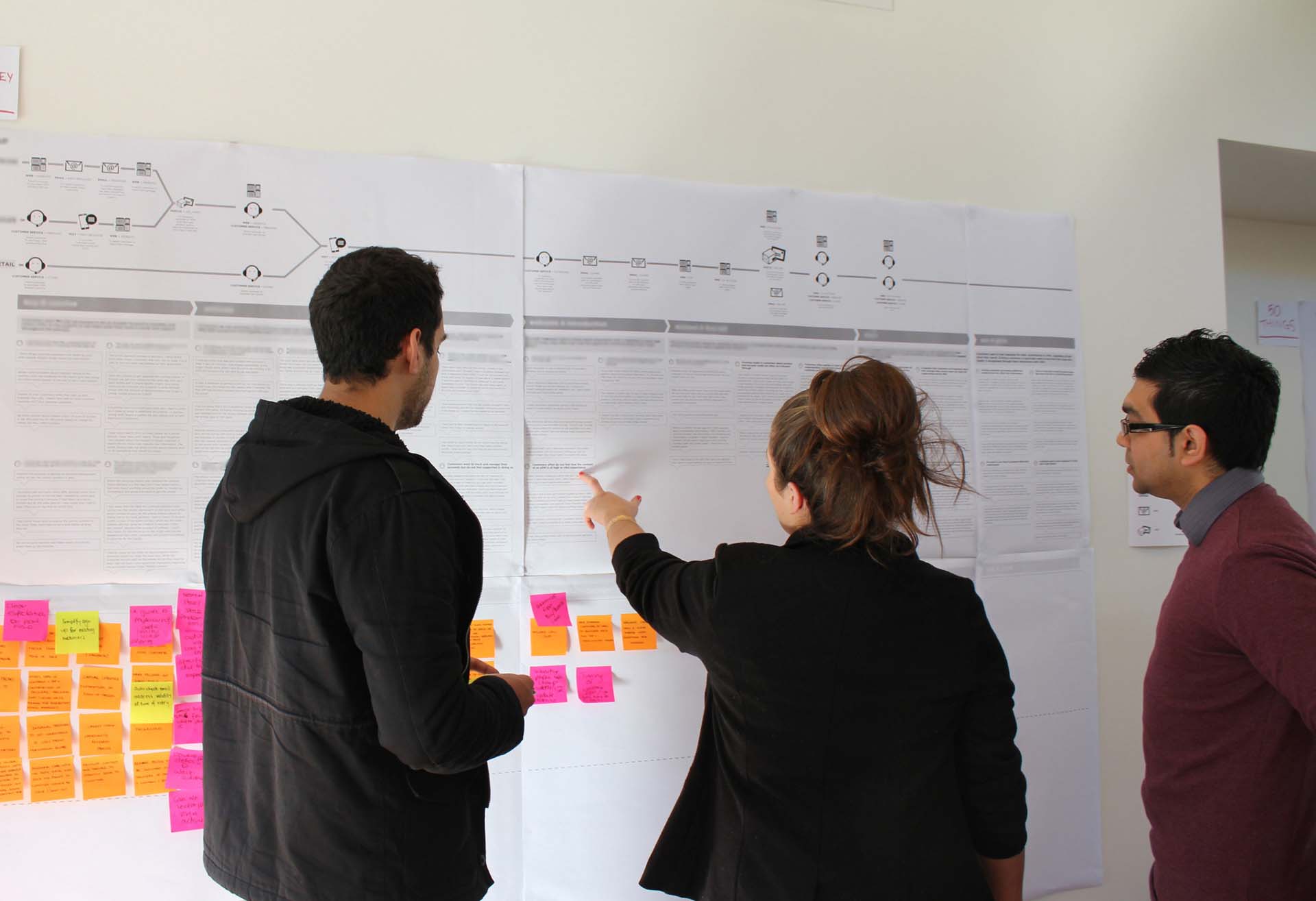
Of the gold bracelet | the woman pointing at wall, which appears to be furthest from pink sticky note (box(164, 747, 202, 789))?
the woman pointing at wall

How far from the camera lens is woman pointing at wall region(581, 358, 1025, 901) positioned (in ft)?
3.30

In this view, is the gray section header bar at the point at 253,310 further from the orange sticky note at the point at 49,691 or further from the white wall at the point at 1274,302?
the white wall at the point at 1274,302

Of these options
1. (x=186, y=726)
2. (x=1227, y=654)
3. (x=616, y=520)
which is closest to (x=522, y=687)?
(x=616, y=520)

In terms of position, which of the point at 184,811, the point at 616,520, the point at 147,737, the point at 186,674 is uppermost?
the point at 616,520

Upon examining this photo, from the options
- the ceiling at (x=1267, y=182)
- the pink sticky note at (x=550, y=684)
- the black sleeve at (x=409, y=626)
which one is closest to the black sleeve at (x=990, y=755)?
the black sleeve at (x=409, y=626)

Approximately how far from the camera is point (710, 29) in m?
1.73

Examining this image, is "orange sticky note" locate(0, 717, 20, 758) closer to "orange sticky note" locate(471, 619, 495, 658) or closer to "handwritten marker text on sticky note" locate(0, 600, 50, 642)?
"handwritten marker text on sticky note" locate(0, 600, 50, 642)

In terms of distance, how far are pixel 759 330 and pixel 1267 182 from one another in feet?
6.06

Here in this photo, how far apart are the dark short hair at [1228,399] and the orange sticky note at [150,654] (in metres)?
1.89

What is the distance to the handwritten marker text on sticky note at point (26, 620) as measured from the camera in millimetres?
1379

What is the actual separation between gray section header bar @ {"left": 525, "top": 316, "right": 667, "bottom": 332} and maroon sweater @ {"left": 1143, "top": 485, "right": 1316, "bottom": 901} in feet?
3.62

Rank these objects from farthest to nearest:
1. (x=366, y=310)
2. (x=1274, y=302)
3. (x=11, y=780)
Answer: (x=1274, y=302)
(x=11, y=780)
(x=366, y=310)

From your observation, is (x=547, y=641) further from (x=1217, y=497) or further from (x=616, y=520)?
(x=1217, y=497)

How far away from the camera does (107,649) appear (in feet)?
4.66
